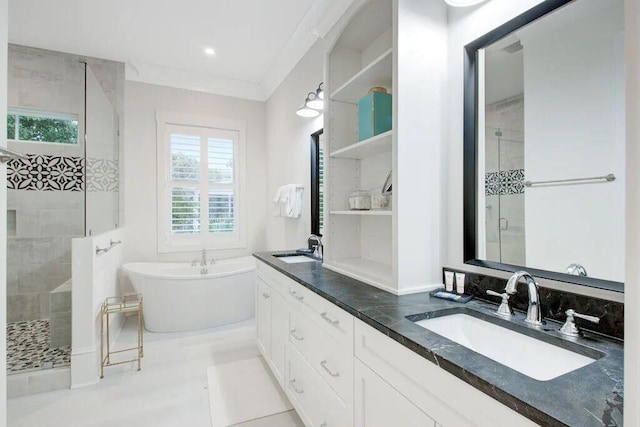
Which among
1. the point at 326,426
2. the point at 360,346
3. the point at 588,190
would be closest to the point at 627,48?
the point at 588,190

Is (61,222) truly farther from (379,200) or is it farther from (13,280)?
(379,200)

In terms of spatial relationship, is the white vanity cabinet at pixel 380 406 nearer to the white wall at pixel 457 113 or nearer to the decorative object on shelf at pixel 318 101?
the white wall at pixel 457 113

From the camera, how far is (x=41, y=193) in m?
3.29

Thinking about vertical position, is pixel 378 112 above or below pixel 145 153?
below

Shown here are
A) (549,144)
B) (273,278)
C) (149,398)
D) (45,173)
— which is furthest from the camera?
(45,173)

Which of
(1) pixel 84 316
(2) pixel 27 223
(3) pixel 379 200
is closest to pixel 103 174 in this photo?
(2) pixel 27 223

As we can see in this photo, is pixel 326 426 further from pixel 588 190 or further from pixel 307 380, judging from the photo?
pixel 588 190

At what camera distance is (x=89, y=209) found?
99.3 inches

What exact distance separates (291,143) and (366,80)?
1.64 meters

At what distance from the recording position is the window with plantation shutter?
389 centimetres

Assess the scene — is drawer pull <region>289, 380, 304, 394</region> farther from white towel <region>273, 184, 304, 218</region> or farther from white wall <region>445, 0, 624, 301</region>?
white towel <region>273, 184, 304, 218</region>

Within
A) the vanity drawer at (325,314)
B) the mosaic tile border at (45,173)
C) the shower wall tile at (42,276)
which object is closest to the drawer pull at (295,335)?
the vanity drawer at (325,314)

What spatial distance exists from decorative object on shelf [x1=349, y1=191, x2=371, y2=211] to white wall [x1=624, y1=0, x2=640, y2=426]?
1.46 m

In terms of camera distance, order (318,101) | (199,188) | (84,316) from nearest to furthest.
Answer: (84,316) < (318,101) < (199,188)
